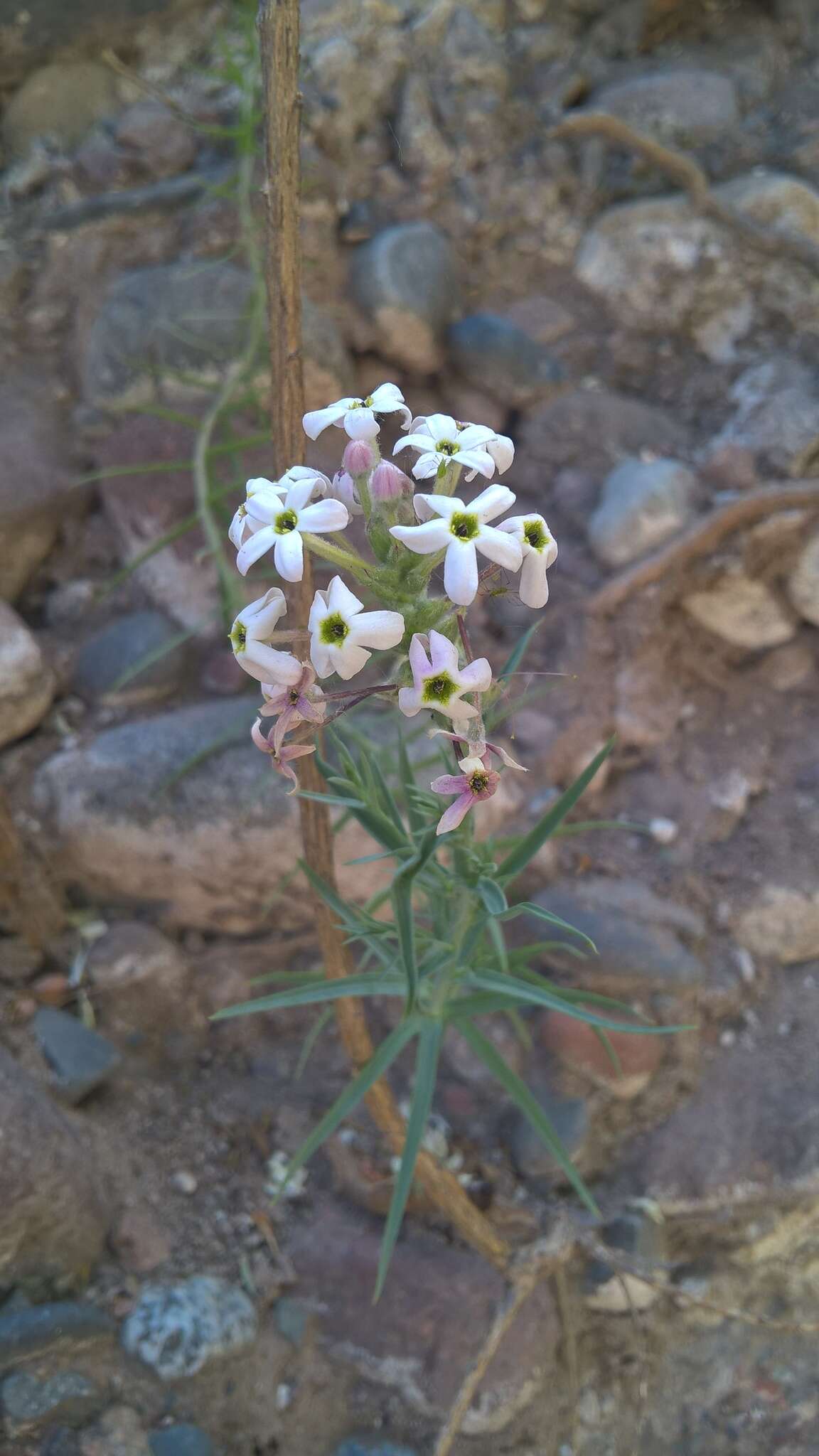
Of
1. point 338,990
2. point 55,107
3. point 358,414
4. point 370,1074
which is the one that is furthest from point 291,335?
point 55,107

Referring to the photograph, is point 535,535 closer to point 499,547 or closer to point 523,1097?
point 499,547

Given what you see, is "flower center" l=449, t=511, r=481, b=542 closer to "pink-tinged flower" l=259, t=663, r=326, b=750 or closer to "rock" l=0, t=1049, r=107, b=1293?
"pink-tinged flower" l=259, t=663, r=326, b=750

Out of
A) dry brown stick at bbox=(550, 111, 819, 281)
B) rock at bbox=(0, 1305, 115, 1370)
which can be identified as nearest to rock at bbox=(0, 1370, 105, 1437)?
rock at bbox=(0, 1305, 115, 1370)

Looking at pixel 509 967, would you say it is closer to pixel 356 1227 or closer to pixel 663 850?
pixel 356 1227

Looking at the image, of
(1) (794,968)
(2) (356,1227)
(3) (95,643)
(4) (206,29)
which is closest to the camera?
(2) (356,1227)

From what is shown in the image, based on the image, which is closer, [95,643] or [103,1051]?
[103,1051]

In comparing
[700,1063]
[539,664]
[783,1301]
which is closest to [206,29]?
[539,664]
